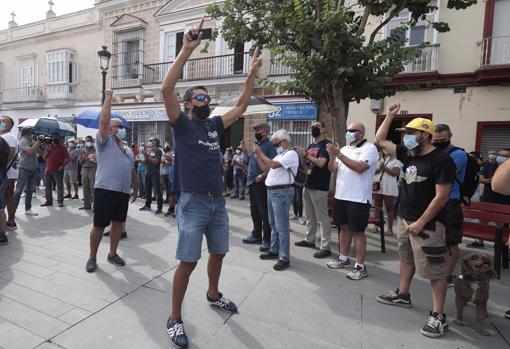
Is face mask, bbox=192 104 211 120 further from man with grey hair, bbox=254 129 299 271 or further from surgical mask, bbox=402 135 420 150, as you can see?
surgical mask, bbox=402 135 420 150

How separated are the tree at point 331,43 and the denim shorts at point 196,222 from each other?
3.57 meters

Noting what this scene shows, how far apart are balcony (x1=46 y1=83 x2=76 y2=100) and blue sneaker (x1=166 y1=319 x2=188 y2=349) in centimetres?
2015

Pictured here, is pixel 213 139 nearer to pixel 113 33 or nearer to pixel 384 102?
pixel 384 102

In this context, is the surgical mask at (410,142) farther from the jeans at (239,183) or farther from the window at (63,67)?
the window at (63,67)

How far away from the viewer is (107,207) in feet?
13.4

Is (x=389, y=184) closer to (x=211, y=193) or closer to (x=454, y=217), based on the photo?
Result: (x=454, y=217)

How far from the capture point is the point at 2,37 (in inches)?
898

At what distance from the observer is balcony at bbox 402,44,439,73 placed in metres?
10.9

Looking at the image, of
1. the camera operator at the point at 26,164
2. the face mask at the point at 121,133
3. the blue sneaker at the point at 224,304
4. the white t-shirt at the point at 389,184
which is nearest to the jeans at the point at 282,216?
the blue sneaker at the point at 224,304

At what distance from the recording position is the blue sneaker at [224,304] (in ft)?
10.4

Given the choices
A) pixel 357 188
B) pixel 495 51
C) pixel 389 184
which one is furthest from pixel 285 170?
pixel 495 51

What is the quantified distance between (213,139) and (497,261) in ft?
13.6

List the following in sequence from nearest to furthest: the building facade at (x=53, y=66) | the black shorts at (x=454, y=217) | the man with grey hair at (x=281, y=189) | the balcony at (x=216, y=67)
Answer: the black shorts at (x=454, y=217)
the man with grey hair at (x=281, y=189)
the balcony at (x=216, y=67)
the building facade at (x=53, y=66)

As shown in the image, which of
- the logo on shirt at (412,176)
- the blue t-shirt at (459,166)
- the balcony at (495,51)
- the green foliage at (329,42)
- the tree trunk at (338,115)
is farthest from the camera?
the balcony at (495,51)
